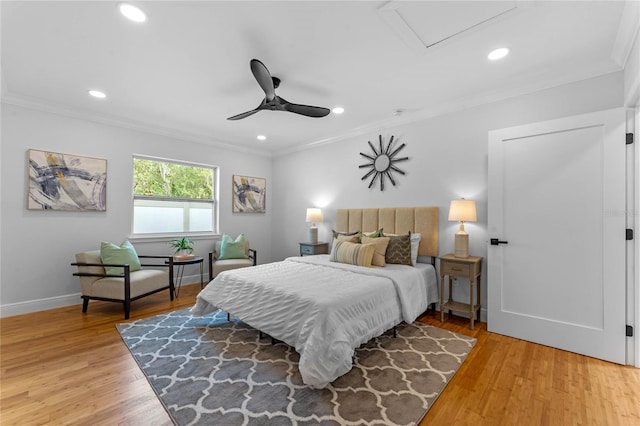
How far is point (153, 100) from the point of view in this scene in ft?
11.5

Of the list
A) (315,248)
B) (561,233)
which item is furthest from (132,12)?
(561,233)

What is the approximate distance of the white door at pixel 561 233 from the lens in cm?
241

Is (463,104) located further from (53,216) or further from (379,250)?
(53,216)

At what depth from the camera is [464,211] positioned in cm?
315

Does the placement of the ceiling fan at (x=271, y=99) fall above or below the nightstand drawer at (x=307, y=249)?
above

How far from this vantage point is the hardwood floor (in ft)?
5.63

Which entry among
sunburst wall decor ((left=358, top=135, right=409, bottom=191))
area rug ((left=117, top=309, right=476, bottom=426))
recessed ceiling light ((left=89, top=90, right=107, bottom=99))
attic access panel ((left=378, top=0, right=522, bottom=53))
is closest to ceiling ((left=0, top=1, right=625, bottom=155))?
attic access panel ((left=378, top=0, right=522, bottom=53))

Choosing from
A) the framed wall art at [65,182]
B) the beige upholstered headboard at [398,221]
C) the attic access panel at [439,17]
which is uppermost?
the attic access panel at [439,17]

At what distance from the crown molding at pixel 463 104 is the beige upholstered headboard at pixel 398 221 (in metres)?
1.29

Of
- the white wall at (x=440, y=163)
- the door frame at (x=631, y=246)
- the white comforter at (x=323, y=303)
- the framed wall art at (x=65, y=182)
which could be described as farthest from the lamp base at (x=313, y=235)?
the door frame at (x=631, y=246)

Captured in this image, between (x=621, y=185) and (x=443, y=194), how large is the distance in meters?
1.62

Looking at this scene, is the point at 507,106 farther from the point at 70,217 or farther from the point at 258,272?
the point at 70,217

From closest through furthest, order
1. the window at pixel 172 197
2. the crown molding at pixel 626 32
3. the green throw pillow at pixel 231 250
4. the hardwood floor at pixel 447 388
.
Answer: the hardwood floor at pixel 447 388, the crown molding at pixel 626 32, the window at pixel 172 197, the green throw pillow at pixel 231 250

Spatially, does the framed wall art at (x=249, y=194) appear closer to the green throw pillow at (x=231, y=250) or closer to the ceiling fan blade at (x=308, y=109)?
the green throw pillow at (x=231, y=250)
